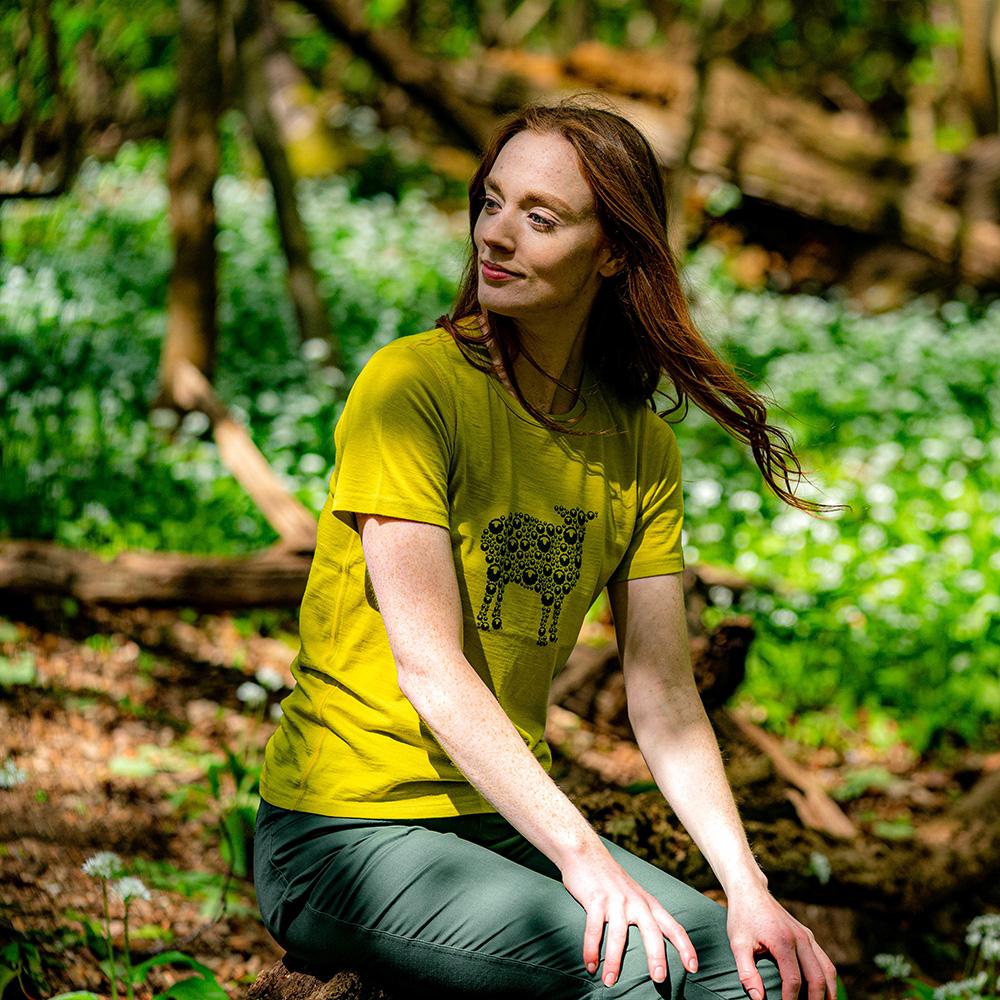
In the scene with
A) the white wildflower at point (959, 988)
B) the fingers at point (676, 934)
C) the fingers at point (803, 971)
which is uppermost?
the fingers at point (676, 934)

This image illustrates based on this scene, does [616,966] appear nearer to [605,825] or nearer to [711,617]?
[605,825]

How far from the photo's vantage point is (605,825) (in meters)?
2.75

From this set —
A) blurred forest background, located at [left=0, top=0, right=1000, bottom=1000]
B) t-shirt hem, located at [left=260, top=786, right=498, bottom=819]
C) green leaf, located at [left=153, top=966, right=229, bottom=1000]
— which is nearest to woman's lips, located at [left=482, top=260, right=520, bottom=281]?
blurred forest background, located at [left=0, top=0, right=1000, bottom=1000]

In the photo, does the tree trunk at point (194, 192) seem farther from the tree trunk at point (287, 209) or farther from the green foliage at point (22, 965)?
the green foliage at point (22, 965)

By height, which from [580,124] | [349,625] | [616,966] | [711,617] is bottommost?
[711,617]

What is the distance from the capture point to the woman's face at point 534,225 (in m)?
2.10

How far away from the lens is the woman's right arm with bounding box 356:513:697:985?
1.79 meters

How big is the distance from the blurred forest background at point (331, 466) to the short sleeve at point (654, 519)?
0.83 ft

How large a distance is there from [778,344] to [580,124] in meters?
6.70

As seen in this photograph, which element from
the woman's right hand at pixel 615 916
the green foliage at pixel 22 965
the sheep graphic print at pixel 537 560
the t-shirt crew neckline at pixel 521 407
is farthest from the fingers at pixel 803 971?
the green foliage at pixel 22 965

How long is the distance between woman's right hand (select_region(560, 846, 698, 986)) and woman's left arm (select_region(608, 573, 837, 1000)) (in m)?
0.13

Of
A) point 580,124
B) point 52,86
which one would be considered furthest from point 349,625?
point 52,86

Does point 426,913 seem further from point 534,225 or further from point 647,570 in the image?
point 534,225

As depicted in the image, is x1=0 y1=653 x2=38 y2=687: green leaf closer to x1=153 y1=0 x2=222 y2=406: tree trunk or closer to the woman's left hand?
x1=153 y1=0 x2=222 y2=406: tree trunk
